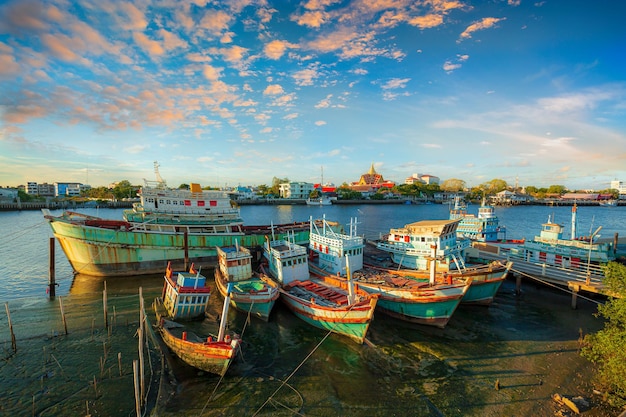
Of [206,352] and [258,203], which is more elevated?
[258,203]

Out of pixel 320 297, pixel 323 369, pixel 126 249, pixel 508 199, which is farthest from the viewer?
pixel 508 199

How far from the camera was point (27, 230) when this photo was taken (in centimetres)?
6719

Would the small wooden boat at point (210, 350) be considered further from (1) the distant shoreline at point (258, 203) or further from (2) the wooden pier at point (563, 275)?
(1) the distant shoreline at point (258, 203)

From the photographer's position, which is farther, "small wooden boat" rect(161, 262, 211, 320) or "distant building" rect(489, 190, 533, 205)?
"distant building" rect(489, 190, 533, 205)

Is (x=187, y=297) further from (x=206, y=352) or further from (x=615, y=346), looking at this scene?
(x=615, y=346)

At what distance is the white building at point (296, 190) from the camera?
606ft

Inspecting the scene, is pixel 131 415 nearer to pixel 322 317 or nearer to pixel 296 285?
pixel 322 317

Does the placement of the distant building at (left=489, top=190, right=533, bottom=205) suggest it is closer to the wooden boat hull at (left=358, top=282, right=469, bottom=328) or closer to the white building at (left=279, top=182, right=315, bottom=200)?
the white building at (left=279, top=182, right=315, bottom=200)

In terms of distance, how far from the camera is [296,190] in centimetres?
18588

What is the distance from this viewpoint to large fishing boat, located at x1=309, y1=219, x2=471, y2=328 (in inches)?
818

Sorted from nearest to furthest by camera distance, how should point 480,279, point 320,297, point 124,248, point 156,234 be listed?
point 320,297 < point 480,279 < point 124,248 < point 156,234

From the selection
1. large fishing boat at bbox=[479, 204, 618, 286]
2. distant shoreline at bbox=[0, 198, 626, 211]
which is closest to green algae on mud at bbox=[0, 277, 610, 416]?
large fishing boat at bbox=[479, 204, 618, 286]

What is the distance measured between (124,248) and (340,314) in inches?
1104

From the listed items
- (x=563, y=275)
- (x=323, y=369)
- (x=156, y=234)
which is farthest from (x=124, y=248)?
(x=563, y=275)
